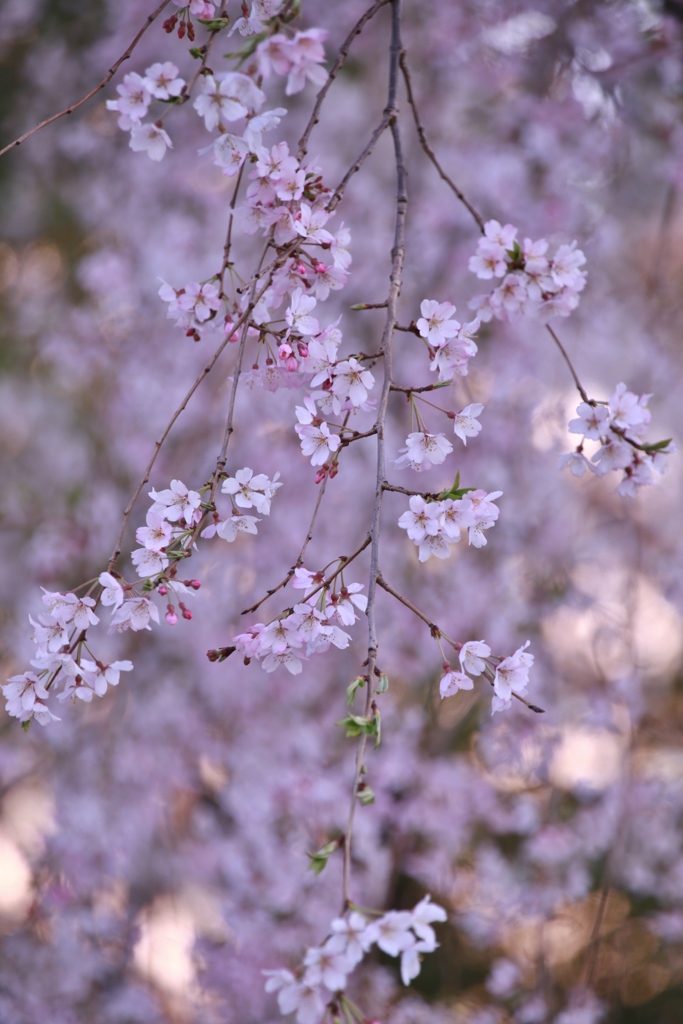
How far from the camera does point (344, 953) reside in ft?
2.54

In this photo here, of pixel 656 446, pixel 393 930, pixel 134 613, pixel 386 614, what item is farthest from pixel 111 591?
pixel 386 614

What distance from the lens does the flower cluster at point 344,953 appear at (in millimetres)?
745

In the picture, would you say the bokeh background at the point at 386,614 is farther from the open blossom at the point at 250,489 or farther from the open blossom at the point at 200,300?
the open blossom at the point at 250,489

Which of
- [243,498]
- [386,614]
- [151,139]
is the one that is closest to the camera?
[243,498]

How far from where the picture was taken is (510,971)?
9.64ft

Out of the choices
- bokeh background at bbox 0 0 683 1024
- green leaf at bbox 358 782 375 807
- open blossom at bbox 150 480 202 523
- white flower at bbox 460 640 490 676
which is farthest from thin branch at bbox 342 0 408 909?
bokeh background at bbox 0 0 683 1024

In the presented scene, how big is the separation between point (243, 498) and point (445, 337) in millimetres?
357

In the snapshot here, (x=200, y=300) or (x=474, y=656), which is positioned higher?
(x=200, y=300)

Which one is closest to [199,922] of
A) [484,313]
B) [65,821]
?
[65,821]

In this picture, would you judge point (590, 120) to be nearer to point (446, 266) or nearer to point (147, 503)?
point (446, 266)

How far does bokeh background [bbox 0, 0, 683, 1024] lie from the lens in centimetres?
280

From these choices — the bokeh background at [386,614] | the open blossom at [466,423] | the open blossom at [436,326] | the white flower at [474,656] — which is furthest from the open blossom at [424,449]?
the bokeh background at [386,614]

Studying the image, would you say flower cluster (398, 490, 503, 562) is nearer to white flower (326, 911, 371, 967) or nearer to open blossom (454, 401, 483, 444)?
open blossom (454, 401, 483, 444)

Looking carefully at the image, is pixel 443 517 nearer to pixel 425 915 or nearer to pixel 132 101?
pixel 425 915
